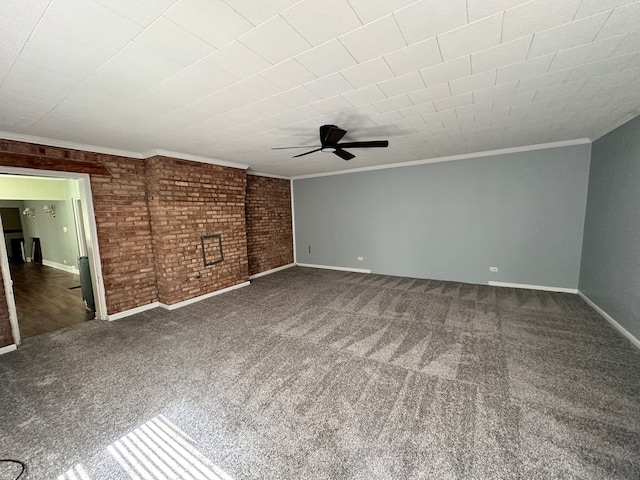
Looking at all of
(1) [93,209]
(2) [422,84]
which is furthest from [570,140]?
(1) [93,209]

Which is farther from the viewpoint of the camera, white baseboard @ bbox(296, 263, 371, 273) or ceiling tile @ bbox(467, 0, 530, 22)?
white baseboard @ bbox(296, 263, 371, 273)

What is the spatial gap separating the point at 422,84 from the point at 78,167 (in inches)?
179

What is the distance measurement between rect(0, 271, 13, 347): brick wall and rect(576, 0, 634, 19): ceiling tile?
5864 mm

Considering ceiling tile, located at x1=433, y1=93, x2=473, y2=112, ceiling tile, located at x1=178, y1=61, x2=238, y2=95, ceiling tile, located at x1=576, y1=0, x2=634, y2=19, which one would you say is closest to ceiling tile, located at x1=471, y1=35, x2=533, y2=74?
ceiling tile, located at x1=576, y1=0, x2=634, y2=19

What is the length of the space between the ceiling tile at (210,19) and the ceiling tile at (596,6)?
180 centimetres

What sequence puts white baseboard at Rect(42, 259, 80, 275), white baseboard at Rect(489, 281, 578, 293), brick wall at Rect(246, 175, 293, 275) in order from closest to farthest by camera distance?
white baseboard at Rect(489, 281, 578, 293) < brick wall at Rect(246, 175, 293, 275) < white baseboard at Rect(42, 259, 80, 275)

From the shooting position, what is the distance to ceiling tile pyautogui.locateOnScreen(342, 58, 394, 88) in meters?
1.83

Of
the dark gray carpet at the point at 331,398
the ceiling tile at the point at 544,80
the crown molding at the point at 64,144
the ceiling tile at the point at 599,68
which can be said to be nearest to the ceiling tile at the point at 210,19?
the ceiling tile at the point at 544,80

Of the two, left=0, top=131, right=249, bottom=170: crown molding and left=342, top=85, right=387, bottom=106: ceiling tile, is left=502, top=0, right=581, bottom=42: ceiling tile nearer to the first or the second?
left=342, top=85, right=387, bottom=106: ceiling tile

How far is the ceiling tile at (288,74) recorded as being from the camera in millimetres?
1816

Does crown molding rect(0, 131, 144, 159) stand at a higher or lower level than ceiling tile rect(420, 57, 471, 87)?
lower

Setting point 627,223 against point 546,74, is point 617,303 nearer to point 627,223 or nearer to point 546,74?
point 627,223

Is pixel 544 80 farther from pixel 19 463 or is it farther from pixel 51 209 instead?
pixel 51 209

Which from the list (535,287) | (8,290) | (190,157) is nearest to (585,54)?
(535,287)
